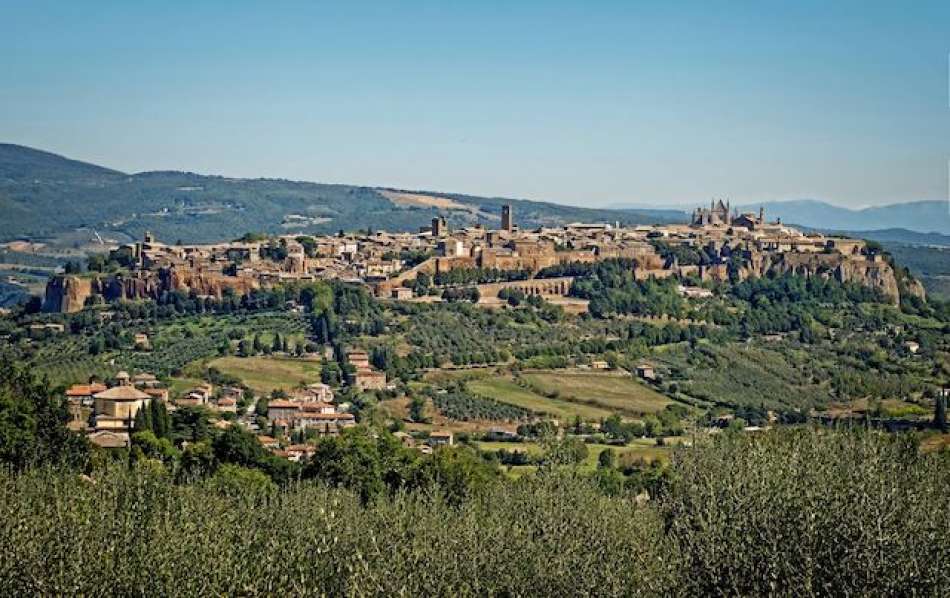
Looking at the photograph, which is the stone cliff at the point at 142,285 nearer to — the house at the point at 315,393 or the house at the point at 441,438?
the house at the point at 315,393

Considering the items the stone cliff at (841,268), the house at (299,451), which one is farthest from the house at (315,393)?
the stone cliff at (841,268)

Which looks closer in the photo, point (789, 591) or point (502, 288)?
point (789, 591)

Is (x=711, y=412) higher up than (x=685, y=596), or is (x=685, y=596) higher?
(x=685, y=596)

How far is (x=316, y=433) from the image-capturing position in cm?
4766

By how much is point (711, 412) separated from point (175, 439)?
988 inches

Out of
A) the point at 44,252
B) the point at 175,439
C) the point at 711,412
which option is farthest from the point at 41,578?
the point at 44,252

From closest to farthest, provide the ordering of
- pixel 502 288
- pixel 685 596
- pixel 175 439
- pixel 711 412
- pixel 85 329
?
1. pixel 685 596
2. pixel 175 439
3. pixel 711 412
4. pixel 85 329
5. pixel 502 288

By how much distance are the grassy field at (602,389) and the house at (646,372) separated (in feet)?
2.94

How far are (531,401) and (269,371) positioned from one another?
39.5ft

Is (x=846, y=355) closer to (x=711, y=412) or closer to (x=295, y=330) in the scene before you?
(x=711, y=412)

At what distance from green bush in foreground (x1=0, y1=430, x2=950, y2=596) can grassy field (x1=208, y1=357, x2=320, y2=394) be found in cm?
3537

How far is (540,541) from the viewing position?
19.4 meters

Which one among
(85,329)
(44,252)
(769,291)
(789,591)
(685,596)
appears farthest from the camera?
(44,252)

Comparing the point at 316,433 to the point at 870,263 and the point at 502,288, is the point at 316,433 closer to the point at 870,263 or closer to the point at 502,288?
the point at 502,288
